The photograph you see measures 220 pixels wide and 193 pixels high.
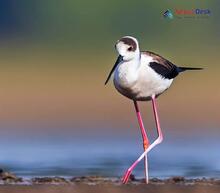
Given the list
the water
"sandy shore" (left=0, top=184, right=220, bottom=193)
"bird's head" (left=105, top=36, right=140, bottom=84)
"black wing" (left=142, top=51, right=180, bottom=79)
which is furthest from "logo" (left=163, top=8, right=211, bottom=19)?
"sandy shore" (left=0, top=184, right=220, bottom=193)

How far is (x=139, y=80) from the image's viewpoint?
11.1m

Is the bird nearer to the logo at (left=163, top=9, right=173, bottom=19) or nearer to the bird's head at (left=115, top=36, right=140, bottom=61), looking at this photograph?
the bird's head at (left=115, top=36, right=140, bottom=61)

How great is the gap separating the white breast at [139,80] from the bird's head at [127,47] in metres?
0.07

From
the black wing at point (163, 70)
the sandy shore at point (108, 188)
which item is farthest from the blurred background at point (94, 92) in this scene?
the sandy shore at point (108, 188)

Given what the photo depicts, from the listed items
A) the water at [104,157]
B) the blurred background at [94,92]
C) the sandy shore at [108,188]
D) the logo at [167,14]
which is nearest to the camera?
the sandy shore at [108,188]

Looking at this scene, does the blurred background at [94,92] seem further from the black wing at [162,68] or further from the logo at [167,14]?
the black wing at [162,68]

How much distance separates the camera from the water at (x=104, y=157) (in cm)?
1159

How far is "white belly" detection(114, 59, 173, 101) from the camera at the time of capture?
36.2 feet

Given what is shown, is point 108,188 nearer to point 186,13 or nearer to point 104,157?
point 104,157

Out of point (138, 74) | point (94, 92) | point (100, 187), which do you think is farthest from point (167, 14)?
point (100, 187)

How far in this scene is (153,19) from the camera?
18.3m

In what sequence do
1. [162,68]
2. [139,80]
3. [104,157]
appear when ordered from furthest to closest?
1. [104,157]
2. [162,68]
3. [139,80]

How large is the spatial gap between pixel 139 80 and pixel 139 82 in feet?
0.06

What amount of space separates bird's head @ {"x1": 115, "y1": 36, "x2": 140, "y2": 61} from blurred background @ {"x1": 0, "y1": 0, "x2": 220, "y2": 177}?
3.37 ft
